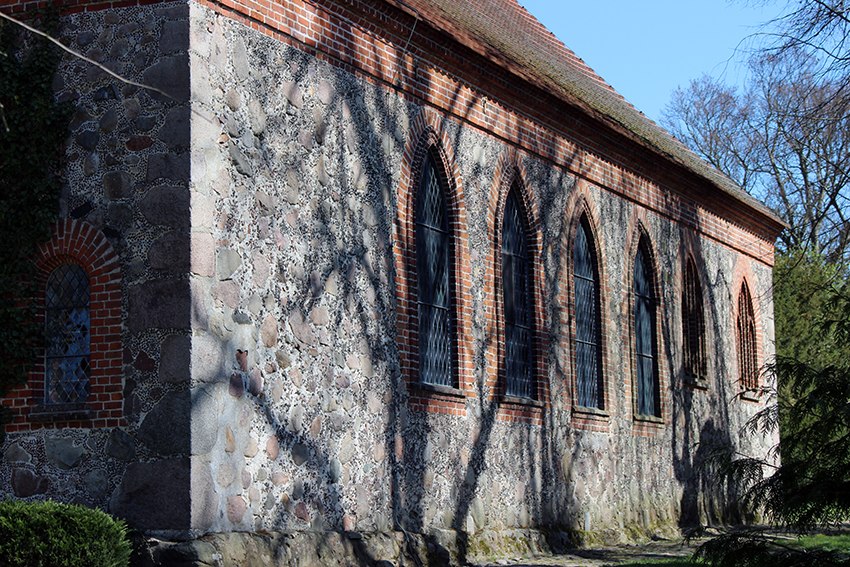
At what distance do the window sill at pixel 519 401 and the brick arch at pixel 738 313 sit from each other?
29.4 ft

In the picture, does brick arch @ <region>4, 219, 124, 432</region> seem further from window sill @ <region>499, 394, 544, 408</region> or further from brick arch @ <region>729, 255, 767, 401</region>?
brick arch @ <region>729, 255, 767, 401</region>

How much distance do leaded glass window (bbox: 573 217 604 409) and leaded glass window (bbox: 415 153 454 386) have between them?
3754 mm

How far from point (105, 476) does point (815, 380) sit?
19.8 ft

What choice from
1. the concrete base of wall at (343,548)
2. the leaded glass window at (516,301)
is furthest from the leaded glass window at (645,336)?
the concrete base of wall at (343,548)

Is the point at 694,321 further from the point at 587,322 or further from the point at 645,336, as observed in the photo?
the point at 587,322

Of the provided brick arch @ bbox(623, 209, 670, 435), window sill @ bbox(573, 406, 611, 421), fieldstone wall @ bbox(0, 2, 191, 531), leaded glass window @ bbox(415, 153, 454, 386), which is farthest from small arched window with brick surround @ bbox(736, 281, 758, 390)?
fieldstone wall @ bbox(0, 2, 191, 531)

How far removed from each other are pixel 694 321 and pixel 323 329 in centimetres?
1246

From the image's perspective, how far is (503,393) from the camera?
54.0ft

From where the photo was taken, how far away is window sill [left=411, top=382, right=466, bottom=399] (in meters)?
14.6

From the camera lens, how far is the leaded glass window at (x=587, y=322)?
19.2m

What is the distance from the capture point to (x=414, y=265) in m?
14.9

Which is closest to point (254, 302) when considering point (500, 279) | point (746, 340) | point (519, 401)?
point (500, 279)

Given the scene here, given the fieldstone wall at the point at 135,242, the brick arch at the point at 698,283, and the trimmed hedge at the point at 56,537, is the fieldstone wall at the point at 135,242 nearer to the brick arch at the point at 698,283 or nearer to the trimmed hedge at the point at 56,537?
the trimmed hedge at the point at 56,537

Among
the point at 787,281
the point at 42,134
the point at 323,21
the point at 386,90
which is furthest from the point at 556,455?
the point at 787,281
